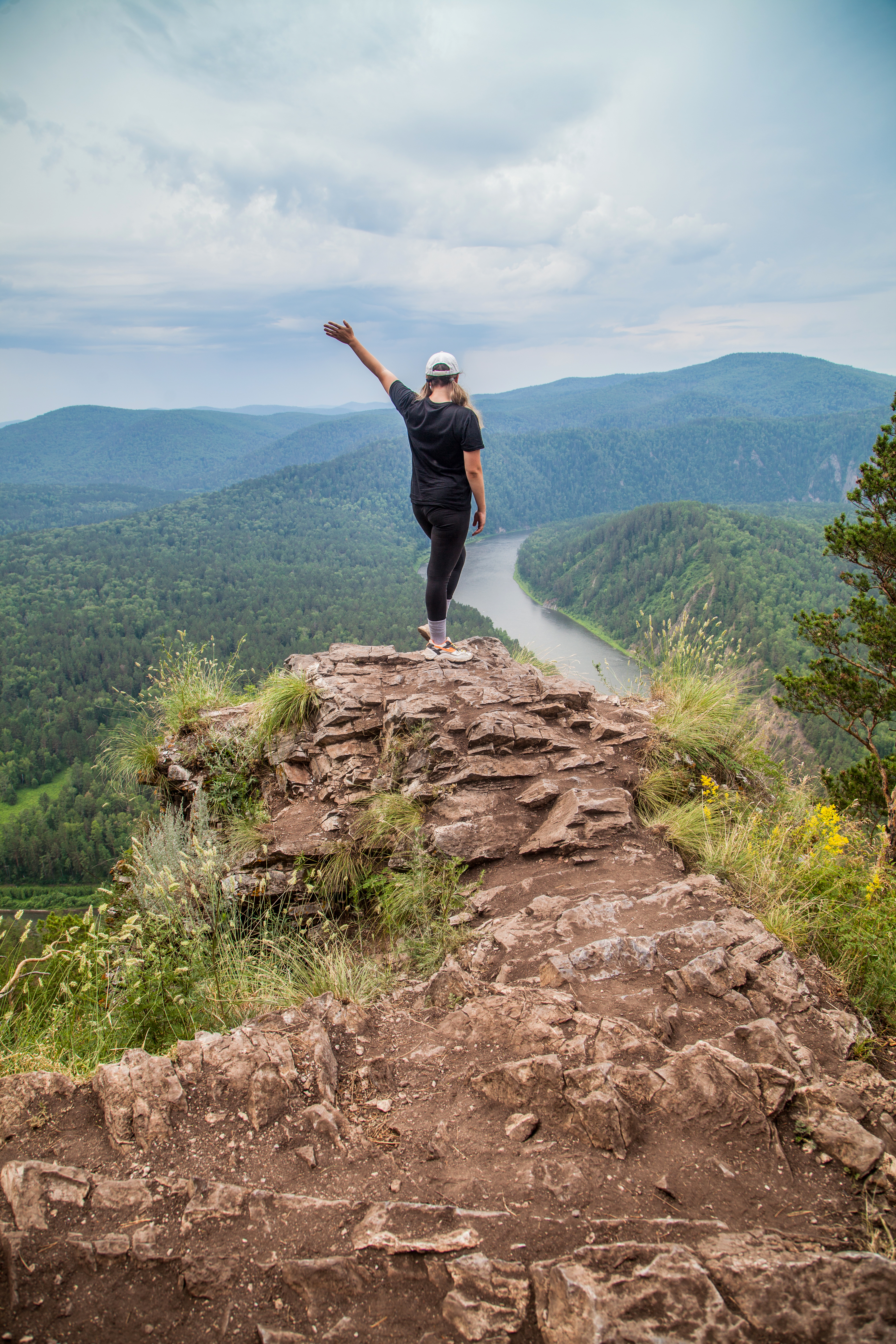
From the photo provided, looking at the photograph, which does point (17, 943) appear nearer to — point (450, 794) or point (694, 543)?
point (450, 794)

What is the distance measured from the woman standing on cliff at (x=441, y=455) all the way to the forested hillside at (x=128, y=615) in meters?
39.6

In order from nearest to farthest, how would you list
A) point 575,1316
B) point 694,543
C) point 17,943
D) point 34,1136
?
point 575,1316 < point 34,1136 < point 17,943 < point 694,543

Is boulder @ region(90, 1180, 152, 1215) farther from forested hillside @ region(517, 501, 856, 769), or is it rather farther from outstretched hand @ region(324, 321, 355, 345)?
forested hillside @ region(517, 501, 856, 769)

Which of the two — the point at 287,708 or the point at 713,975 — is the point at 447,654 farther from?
the point at 713,975

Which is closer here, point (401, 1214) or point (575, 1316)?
point (575, 1316)

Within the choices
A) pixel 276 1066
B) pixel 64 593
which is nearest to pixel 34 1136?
pixel 276 1066

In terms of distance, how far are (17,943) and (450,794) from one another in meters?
2.92

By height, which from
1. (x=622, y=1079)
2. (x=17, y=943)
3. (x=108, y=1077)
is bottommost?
(x=622, y=1079)

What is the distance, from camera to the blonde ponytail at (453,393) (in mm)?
5414

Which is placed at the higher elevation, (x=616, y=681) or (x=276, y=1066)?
(x=616, y=681)

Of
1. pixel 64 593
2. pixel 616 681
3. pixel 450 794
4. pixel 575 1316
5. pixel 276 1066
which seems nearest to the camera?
pixel 575 1316

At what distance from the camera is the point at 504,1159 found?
2271 mm

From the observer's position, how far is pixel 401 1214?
2.04 m

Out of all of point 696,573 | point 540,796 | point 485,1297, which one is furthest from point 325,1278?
point 696,573
